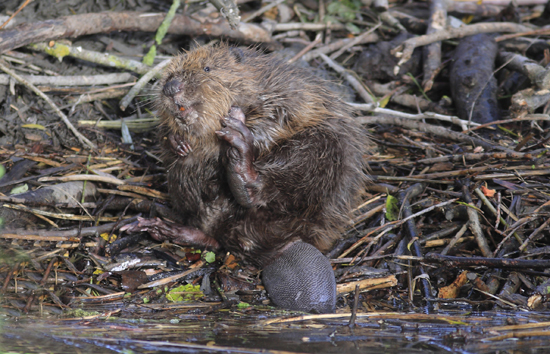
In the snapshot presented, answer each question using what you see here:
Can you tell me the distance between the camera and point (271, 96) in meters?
2.97

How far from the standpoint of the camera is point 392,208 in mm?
3217

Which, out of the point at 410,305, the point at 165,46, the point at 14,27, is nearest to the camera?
the point at 410,305

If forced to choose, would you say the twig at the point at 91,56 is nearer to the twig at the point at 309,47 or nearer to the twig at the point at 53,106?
the twig at the point at 53,106

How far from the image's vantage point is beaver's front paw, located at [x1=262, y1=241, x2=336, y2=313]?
Answer: 2.49 m

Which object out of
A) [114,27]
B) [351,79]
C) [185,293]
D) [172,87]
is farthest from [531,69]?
[114,27]

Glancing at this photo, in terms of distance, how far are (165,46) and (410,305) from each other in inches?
114

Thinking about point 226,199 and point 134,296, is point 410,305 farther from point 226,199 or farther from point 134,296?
point 134,296

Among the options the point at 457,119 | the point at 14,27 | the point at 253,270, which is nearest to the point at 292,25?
the point at 457,119

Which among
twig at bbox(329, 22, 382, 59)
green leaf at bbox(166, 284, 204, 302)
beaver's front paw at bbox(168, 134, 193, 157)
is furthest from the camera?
twig at bbox(329, 22, 382, 59)

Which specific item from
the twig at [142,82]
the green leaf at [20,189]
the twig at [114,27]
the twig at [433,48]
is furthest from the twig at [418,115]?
the green leaf at [20,189]

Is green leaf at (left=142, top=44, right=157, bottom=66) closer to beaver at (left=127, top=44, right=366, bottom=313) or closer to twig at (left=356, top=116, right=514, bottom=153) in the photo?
beaver at (left=127, top=44, right=366, bottom=313)

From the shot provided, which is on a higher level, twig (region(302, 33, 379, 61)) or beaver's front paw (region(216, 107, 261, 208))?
twig (region(302, 33, 379, 61))

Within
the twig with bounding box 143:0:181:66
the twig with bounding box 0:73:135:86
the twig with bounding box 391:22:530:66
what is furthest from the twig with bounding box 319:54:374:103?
the twig with bounding box 0:73:135:86

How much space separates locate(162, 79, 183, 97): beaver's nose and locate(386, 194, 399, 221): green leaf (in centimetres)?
134
